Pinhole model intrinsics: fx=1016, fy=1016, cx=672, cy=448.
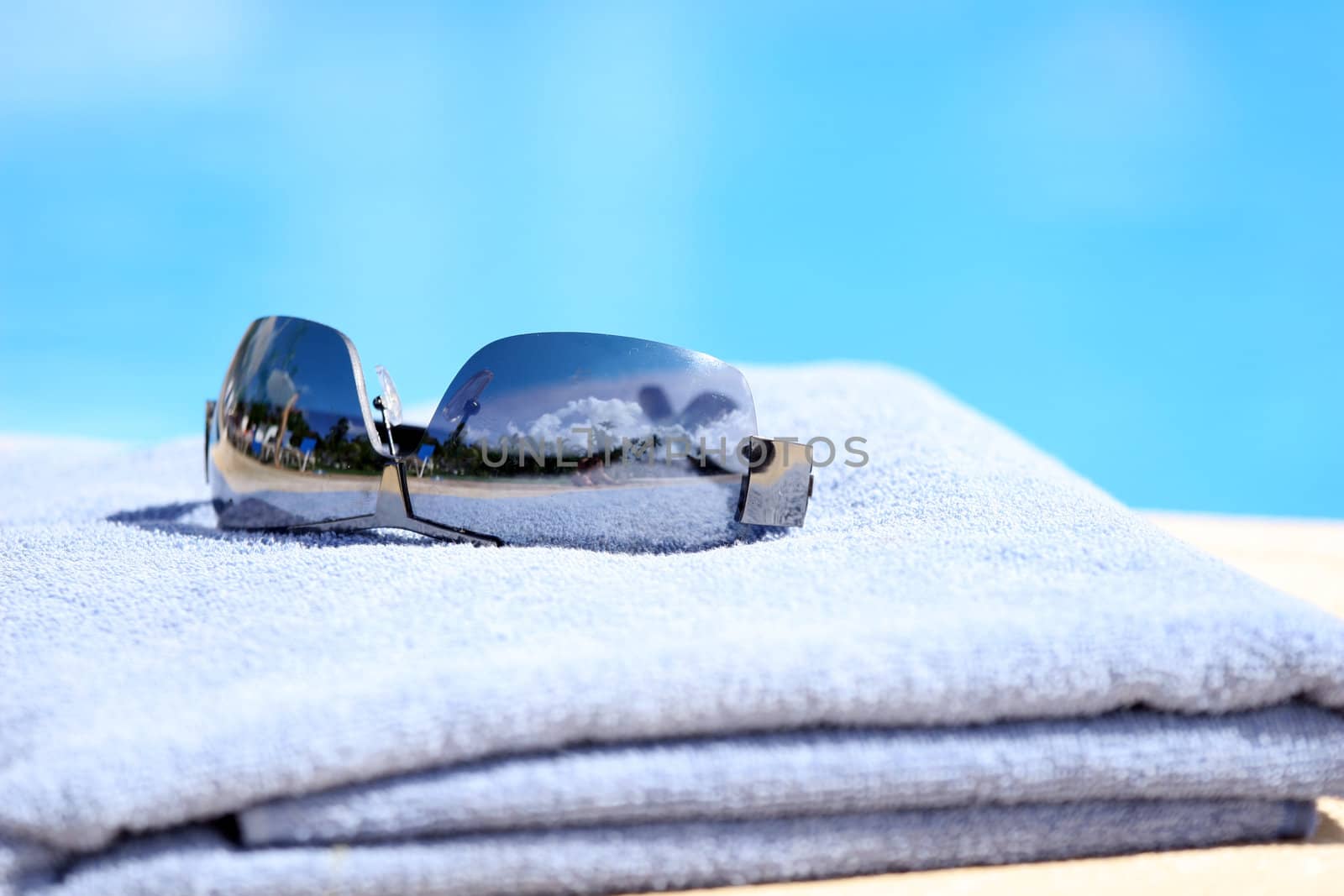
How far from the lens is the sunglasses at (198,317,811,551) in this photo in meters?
0.75

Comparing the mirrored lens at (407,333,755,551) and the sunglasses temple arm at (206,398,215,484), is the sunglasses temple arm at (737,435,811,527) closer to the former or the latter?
the mirrored lens at (407,333,755,551)

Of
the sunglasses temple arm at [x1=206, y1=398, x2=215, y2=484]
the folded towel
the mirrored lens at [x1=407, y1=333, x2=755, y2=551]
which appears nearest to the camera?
the folded towel

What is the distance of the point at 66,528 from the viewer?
2.95 feet

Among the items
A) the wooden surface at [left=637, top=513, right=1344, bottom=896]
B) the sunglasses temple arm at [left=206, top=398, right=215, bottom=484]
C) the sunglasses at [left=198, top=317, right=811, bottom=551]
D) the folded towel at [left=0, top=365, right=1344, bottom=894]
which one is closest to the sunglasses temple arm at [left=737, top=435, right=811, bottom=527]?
the sunglasses at [left=198, top=317, right=811, bottom=551]

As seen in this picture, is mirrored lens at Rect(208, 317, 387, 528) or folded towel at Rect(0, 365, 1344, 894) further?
mirrored lens at Rect(208, 317, 387, 528)

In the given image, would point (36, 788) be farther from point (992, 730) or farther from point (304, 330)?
point (304, 330)

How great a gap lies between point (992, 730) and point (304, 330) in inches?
25.1

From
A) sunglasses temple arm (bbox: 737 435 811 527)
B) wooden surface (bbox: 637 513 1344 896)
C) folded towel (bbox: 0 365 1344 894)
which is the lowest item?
wooden surface (bbox: 637 513 1344 896)

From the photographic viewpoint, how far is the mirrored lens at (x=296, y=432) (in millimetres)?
819

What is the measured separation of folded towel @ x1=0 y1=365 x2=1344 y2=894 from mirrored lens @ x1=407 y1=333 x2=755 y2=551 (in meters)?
0.18

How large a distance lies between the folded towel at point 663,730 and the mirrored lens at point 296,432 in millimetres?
239

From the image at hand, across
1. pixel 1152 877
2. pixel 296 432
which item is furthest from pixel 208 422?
pixel 1152 877

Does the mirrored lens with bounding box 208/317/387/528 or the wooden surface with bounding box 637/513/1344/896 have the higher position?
the mirrored lens with bounding box 208/317/387/528

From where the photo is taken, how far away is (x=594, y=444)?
75cm
